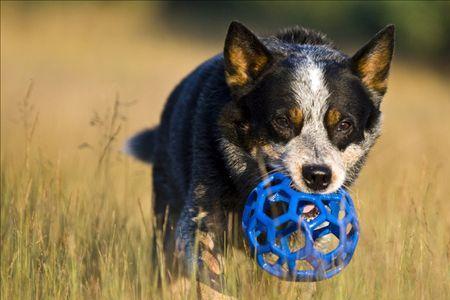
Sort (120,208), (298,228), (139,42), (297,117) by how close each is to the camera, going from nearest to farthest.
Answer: (298,228)
(297,117)
(120,208)
(139,42)

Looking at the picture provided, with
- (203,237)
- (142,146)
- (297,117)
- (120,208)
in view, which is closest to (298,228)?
(297,117)

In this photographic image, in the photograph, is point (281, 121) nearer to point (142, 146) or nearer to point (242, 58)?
point (242, 58)

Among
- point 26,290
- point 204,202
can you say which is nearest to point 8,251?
point 26,290

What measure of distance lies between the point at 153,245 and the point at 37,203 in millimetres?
906

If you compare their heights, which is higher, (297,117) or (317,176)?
(297,117)

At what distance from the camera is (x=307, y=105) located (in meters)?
4.39

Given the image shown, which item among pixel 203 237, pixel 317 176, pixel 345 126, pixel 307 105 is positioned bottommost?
pixel 203 237

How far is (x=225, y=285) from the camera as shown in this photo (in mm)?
4180

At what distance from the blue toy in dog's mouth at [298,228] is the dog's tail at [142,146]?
2309mm

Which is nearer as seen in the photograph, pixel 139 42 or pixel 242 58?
pixel 242 58

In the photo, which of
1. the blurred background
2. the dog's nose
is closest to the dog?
the dog's nose

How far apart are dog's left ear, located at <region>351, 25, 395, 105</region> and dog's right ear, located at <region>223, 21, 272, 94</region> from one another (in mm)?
500

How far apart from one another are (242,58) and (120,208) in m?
1.93

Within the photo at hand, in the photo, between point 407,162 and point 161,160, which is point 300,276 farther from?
point 407,162
